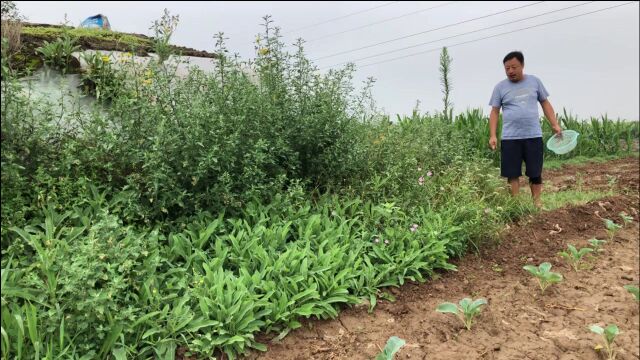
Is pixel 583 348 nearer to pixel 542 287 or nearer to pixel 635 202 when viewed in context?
pixel 542 287

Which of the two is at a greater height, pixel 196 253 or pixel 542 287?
pixel 196 253

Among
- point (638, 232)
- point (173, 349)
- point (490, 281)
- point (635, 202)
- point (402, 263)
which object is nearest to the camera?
point (173, 349)

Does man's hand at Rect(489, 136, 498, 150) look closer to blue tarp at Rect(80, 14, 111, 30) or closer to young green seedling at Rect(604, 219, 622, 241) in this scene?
young green seedling at Rect(604, 219, 622, 241)

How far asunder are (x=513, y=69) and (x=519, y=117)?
1.63 ft

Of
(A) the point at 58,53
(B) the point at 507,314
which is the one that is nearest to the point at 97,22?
(A) the point at 58,53

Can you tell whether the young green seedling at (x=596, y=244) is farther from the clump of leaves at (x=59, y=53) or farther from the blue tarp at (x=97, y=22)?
the blue tarp at (x=97, y=22)

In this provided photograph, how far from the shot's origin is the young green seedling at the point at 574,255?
371 centimetres

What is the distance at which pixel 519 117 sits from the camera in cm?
502

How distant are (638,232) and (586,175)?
380cm

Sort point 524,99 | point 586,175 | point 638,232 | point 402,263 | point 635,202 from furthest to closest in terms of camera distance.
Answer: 1. point 586,175
2. point 635,202
3. point 524,99
4. point 638,232
5. point 402,263

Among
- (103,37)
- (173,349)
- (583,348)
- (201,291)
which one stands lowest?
(583,348)

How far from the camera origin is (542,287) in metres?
3.34

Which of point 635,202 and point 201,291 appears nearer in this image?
point 201,291

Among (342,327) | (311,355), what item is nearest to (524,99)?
(342,327)
